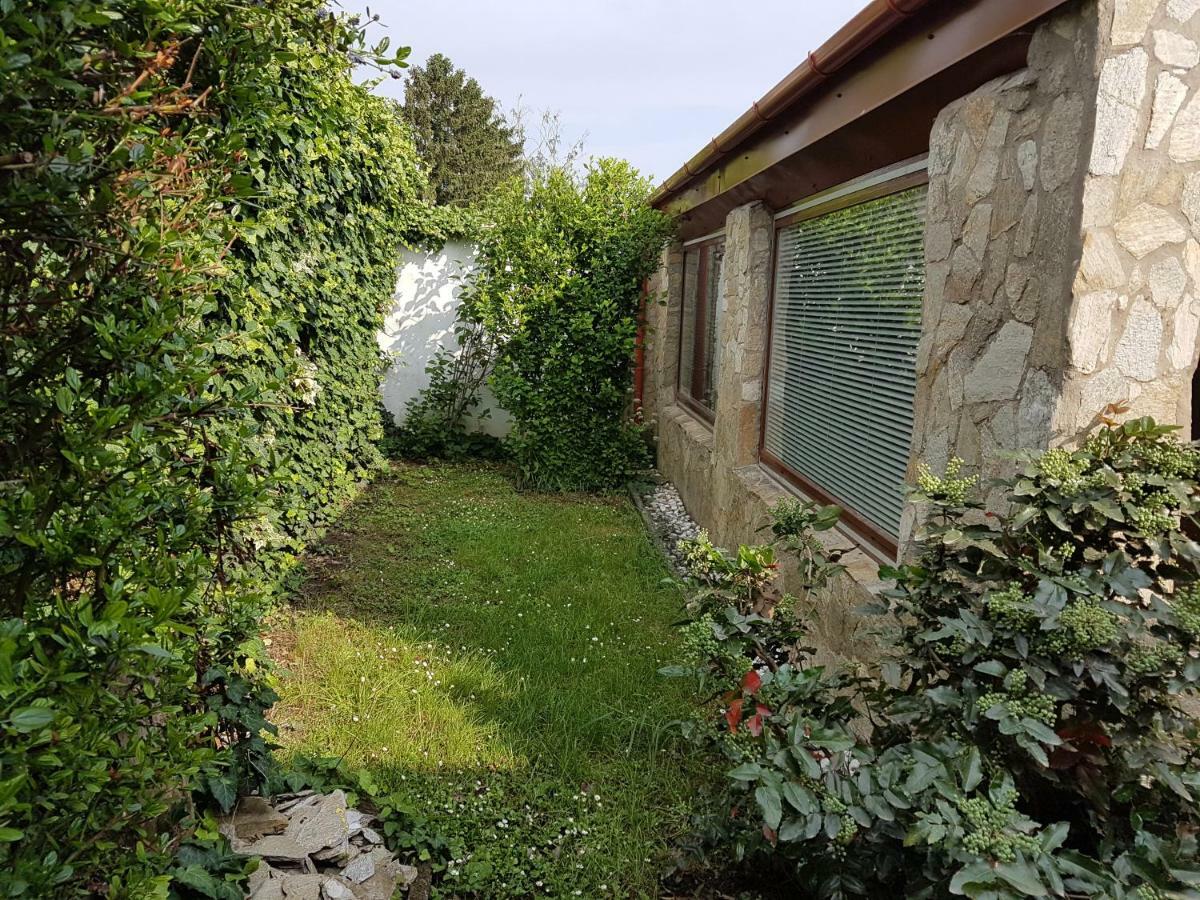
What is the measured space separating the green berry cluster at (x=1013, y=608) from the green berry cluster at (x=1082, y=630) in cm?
6

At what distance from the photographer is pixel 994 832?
1.43 metres

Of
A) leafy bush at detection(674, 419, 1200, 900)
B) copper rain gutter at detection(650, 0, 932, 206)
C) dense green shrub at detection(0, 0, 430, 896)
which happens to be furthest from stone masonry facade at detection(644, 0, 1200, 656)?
dense green shrub at detection(0, 0, 430, 896)

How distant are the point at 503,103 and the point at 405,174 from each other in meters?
18.7

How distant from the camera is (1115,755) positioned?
1.68m

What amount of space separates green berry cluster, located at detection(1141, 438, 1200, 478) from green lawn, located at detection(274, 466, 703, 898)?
6.09ft

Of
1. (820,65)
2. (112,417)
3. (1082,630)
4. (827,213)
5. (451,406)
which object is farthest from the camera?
(451,406)

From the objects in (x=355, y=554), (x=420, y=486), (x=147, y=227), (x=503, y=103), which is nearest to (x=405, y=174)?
(x=420, y=486)

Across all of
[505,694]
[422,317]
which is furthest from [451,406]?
[505,694]

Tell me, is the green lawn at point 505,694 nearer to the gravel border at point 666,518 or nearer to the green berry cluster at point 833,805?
the gravel border at point 666,518

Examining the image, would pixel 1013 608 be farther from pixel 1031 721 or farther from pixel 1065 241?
pixel 1065 241

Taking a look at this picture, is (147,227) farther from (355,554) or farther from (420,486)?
(420,486)

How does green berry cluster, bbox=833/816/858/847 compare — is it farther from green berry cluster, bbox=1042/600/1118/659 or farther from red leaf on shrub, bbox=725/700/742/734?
green berry cluster, bbox=1042/600/1118/659

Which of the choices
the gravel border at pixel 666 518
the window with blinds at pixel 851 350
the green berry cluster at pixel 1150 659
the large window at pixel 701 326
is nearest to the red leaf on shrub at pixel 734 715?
the green berry cluster at pixel 1150 659

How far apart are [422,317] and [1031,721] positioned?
777 centimetres
